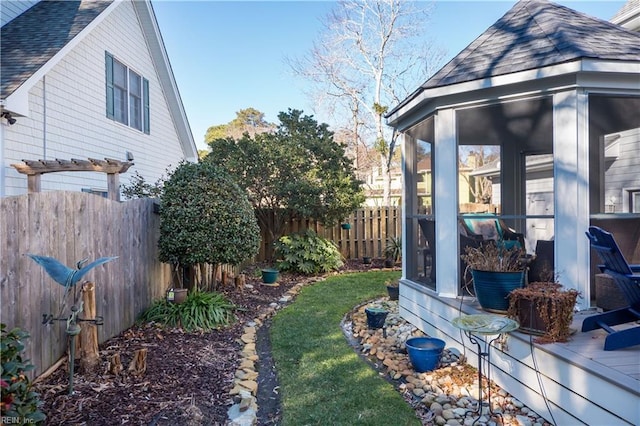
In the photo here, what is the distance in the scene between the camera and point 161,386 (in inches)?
136

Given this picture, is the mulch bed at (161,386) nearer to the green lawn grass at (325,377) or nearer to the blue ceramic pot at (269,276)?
the green lawn grass at (325,377)

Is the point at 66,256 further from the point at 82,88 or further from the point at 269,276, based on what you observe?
the point at 82,88

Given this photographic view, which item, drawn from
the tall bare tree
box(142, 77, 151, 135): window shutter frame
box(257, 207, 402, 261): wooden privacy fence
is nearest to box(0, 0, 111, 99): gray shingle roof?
box(142, 77, 151, 135): window shutter frame

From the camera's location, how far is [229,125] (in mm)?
33156

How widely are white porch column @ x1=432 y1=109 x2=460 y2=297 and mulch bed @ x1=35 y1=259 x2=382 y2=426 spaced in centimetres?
214

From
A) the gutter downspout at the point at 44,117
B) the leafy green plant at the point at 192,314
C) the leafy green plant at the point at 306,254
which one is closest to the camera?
the leafy green plant at the point at 192,314

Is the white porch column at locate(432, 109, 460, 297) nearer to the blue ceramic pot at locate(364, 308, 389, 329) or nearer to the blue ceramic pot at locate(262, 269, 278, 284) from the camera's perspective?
the blue ceramic pot at locate(364, 308, 389, 329)

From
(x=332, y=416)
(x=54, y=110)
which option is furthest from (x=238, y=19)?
(x=332, y=416)

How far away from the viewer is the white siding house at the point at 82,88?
6250mm

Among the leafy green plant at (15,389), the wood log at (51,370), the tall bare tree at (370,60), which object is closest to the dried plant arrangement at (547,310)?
the leafy green plant at (15,389)

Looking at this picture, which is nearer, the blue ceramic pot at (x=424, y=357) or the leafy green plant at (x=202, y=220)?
the blue ceramic pot at (x=424, y=357)

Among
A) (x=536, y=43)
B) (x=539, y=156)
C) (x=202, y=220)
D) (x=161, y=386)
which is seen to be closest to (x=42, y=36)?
(x=202, y=220)

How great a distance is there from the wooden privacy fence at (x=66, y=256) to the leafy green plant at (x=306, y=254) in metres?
4.30

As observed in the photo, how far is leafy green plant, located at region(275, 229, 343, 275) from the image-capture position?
966cm
